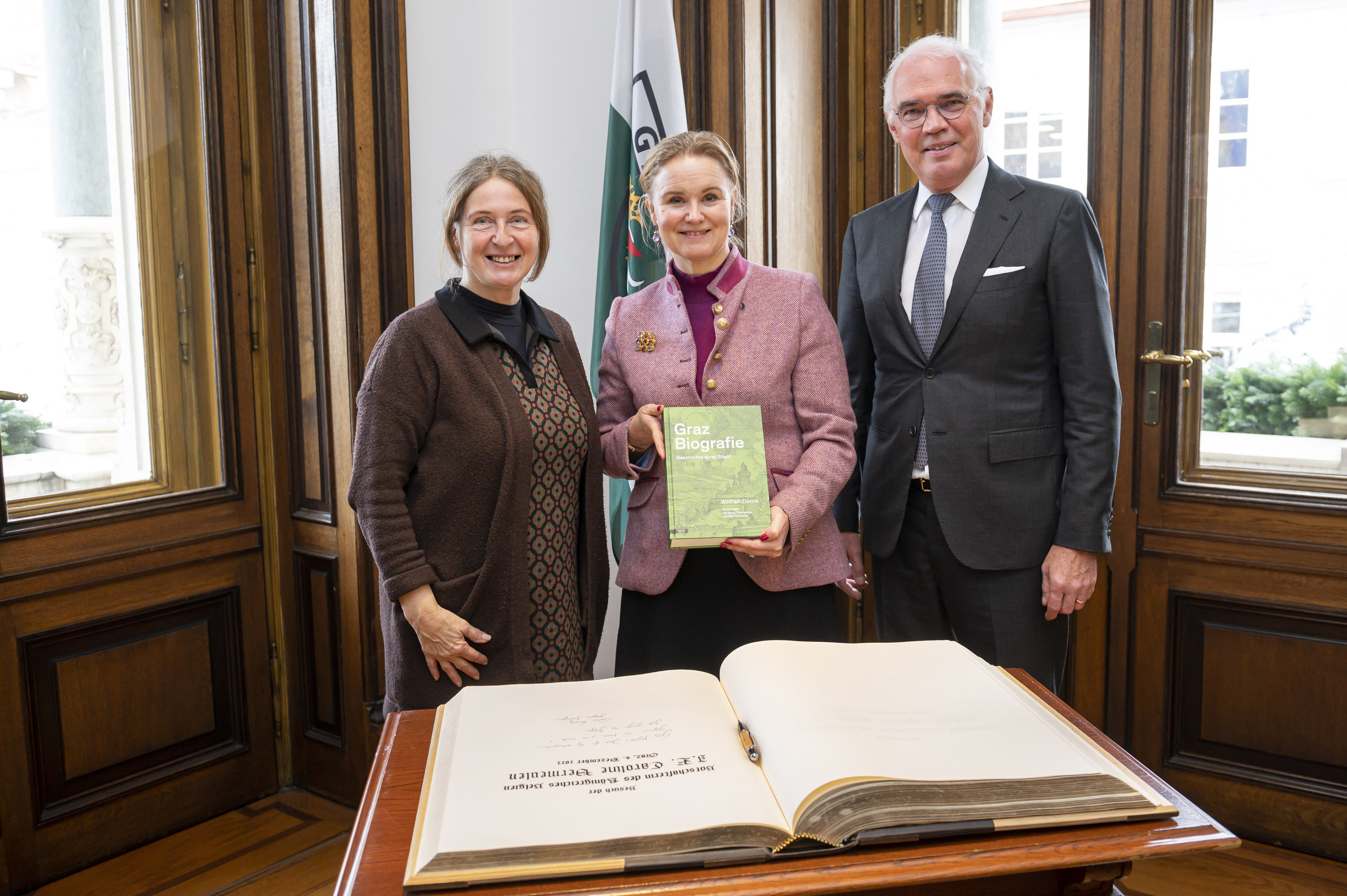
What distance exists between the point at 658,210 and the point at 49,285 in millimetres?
1606

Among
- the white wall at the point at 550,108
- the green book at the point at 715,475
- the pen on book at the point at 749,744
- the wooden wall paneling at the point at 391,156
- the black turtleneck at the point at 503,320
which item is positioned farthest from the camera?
the white wall at the point at 550,108

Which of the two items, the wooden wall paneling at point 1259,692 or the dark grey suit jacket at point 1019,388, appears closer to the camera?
the dark grey suit jacket at point 1019,388

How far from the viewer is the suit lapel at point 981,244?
1693 millimetres

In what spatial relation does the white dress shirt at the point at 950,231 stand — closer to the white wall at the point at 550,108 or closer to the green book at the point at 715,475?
the green book at the point at 715,475

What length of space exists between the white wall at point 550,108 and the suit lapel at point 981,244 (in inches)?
61.5

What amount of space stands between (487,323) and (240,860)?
1.68m

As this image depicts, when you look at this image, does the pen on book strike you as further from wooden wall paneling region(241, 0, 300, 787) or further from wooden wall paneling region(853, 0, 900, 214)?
wooden wall paneling region(241, 0, 300, 787)

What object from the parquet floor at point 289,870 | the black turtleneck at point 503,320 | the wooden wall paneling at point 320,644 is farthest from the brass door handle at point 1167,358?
the wooden wall paneling at point 320,644

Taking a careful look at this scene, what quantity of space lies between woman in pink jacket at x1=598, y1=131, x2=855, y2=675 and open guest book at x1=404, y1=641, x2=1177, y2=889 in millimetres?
697

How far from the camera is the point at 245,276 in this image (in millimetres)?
2650

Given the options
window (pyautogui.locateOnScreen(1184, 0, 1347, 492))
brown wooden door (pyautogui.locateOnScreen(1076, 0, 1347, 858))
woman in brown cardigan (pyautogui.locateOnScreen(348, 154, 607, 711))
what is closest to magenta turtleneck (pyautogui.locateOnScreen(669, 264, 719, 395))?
woman in brown cardigan (pyautogui.locateOnScreen(348, 154, 607, 711))

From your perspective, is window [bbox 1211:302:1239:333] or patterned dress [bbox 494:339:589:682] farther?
window [bbox 1211:302:1239:333]

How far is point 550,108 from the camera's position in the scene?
3094mm

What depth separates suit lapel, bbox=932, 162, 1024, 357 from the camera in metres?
1.69
